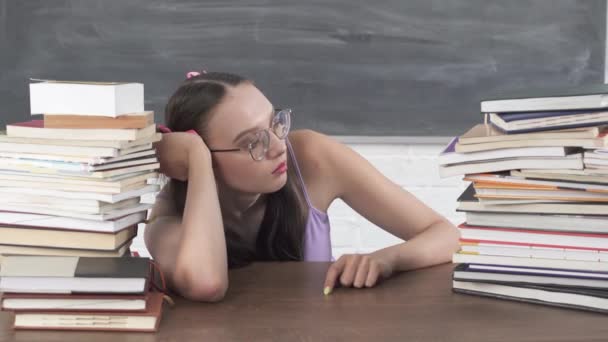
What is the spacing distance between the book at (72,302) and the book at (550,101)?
58 cm

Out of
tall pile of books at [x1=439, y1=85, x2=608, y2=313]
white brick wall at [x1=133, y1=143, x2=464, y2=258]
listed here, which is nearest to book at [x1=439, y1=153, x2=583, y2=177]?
tall pile of books at [x1=439, y1=85, x2=608, y2=313]

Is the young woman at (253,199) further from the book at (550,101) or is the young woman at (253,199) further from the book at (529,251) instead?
the book at (550,101)

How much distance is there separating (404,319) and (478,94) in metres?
1.95

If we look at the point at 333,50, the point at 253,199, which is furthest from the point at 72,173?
the point at 333,50

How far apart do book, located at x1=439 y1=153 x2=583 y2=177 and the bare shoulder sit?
2.70ft

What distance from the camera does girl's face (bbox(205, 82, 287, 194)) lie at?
6.01 feet

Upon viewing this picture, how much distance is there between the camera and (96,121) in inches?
51.4

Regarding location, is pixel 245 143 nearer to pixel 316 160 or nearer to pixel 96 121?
pixel 316 160

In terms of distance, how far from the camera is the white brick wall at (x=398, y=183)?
10.0 ft

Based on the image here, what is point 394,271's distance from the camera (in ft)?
5.29

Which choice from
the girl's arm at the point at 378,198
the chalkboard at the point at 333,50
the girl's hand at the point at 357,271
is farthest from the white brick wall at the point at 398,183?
the girl's hand at the point at 357,271

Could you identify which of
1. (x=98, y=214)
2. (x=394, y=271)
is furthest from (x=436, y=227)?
(x=98, y=214)

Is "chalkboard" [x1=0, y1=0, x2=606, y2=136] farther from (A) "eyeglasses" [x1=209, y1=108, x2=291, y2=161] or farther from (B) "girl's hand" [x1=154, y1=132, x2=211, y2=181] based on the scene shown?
(B) "girl's hand" [x1=154, y1=132, x2=211, y2=181]

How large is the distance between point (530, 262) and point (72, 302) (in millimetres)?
661
